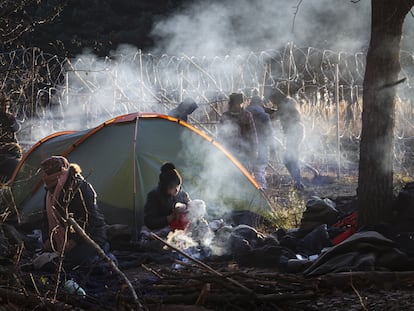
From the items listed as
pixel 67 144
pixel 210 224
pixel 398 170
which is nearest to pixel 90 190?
pixel 210 224

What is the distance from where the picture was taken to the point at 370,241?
214 inches

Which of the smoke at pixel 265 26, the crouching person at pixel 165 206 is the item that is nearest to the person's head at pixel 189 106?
the crouching person at pixel 165 206

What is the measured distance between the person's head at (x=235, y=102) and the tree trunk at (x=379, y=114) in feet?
11.9

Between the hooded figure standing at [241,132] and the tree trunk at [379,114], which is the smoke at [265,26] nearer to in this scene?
the hooded figure standing at [241,132]

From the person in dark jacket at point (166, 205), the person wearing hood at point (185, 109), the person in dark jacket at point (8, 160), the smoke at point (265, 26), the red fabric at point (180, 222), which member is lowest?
the red fabric at point (180, 222)

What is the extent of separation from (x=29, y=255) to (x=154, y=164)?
1890 millimetres

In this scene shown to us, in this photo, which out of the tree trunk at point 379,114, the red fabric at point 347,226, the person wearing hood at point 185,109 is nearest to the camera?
the tree trunk at point 379,114

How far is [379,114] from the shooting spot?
6367mm

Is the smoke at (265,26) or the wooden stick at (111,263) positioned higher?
the smoke at (265,26)

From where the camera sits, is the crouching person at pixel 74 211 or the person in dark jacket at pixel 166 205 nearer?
the crouching person at pixel 74 211

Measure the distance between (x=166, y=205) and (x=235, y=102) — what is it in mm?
2885

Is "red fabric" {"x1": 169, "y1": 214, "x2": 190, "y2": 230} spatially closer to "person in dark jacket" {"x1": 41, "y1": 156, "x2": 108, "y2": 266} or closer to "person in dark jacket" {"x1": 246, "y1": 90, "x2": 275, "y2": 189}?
"person in dark jacket" {"x1": 41, "y1": 156, "x2": 108, "y2": 266}

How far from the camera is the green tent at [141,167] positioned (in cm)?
816

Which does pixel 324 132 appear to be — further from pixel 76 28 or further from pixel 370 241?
pixel 76 28
